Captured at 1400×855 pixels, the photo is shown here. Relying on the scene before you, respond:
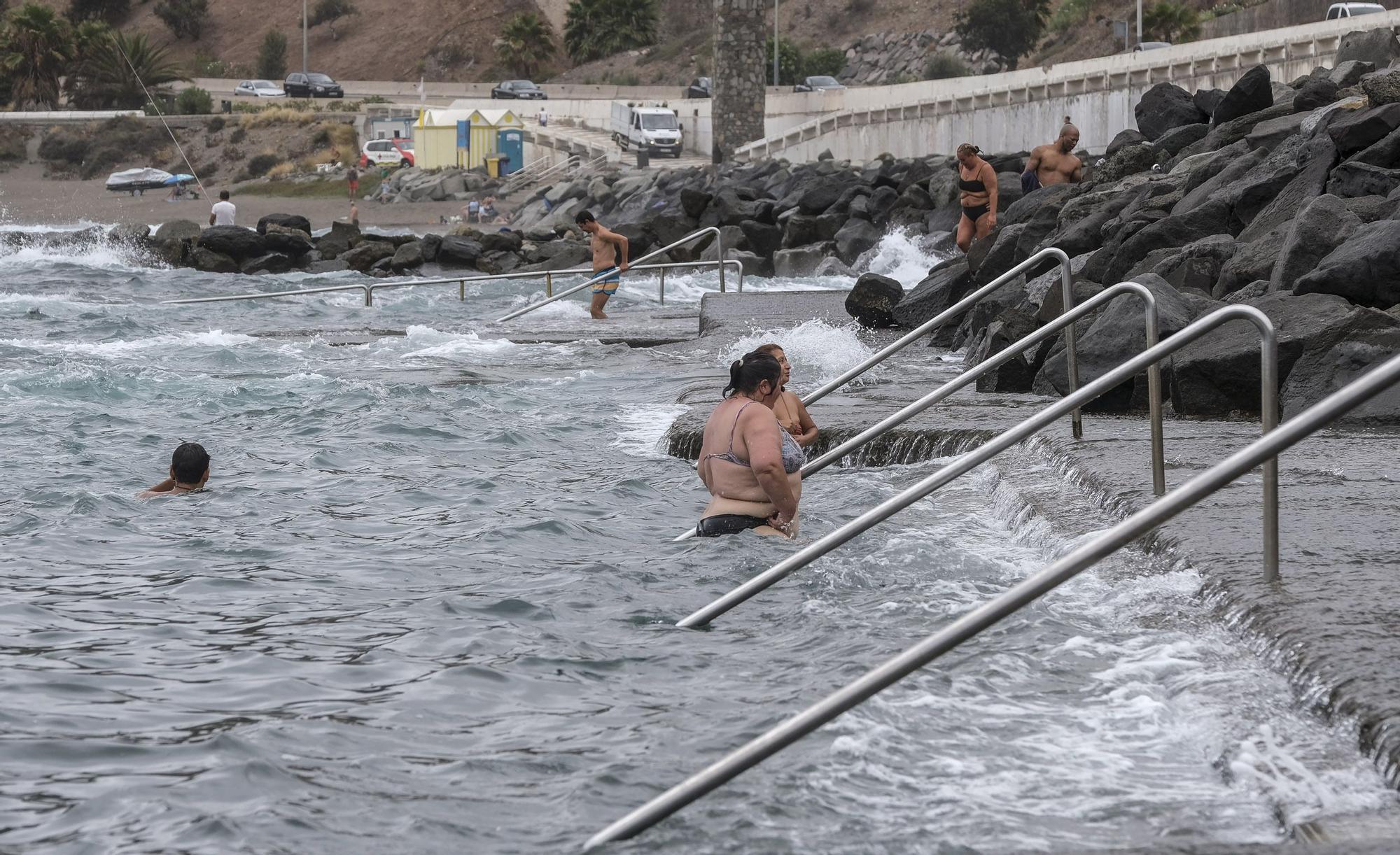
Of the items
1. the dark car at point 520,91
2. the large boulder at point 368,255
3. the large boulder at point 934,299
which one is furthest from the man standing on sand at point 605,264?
the dark car at point 520,91

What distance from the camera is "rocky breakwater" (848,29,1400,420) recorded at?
8.27 m

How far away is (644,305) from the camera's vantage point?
21.7 m

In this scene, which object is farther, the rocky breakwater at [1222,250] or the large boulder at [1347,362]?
the rocky breakwater at [1222,250]

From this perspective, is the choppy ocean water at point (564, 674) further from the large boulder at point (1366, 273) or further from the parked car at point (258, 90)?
the parked car at point (258, 90)

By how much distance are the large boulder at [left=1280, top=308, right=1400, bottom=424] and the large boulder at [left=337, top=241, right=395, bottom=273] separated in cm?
2468

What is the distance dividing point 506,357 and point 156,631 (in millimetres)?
9820

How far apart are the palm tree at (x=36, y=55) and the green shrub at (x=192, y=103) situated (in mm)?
7808

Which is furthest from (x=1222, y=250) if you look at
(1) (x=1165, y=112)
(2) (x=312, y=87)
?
(2) (x=312, y=87)

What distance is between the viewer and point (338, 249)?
32938 mm

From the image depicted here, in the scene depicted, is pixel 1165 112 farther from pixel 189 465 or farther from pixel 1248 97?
pixel 189 465

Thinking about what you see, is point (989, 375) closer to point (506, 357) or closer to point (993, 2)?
point (506, 357)

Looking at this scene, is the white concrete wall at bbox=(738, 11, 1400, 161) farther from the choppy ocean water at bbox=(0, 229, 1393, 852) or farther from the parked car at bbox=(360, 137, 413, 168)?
the choppy ocean water at bbox=(0, 229, 1393, 852)

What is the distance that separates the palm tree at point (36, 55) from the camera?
73750 mm

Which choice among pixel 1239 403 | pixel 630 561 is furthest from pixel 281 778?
pixel 1239 403
